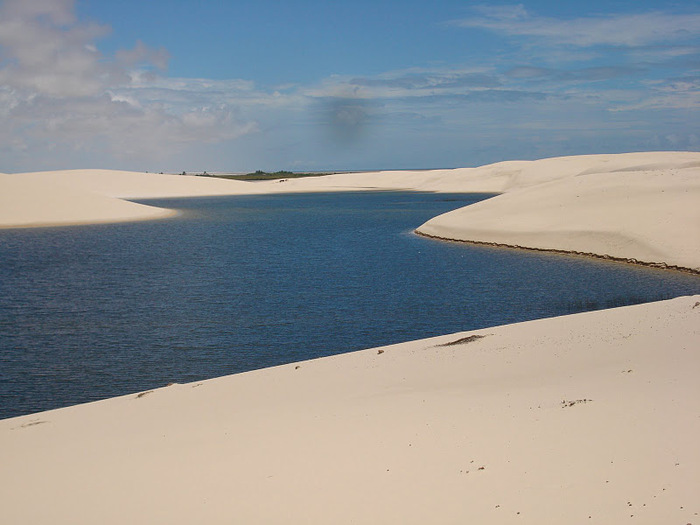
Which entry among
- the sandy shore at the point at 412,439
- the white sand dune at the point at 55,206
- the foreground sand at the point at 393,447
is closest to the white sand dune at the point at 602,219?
the sandy shore at the point at 412,439

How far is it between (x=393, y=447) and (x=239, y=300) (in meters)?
13.7

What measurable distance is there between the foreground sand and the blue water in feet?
10.9

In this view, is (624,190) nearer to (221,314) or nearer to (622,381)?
(221,314)

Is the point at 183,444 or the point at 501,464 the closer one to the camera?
the point at 501,464

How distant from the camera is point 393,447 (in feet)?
21.6

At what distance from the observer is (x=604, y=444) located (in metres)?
6.16

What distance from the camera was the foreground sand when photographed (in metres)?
5.41

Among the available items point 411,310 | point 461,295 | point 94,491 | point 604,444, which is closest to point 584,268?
point 461,295

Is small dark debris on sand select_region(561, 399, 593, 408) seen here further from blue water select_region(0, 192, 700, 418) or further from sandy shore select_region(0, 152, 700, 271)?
sandy shore select_region(0, 152, 700, 271)

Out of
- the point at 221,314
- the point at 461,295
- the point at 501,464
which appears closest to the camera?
the point at 501,464

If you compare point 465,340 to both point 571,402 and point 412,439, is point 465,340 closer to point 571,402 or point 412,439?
point 571,402

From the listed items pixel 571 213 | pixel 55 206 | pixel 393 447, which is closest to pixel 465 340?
pixel 393 447

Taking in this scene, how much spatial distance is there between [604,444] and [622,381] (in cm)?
215

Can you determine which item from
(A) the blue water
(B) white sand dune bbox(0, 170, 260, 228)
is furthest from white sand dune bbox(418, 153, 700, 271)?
(B) white sand dune bbox(0, 170, 260, 228)
